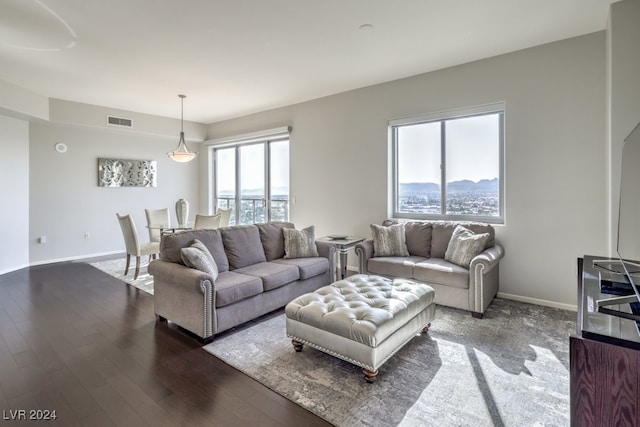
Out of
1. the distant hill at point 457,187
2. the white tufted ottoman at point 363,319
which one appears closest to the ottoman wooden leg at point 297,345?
the white tufted ottoman at point 363,319

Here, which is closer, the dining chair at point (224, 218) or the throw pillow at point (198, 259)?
the throw pillow at point (198, 259)

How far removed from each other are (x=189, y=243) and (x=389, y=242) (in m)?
2.37

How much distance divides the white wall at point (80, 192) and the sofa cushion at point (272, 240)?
4334mm

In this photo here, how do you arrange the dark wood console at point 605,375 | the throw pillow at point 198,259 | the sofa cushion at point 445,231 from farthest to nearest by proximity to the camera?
the sofa cushion at point 445,231 → the throw pillow at point 198,259 → the dark wood console at point 605,375

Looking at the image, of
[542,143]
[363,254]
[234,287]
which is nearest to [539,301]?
[542,143]

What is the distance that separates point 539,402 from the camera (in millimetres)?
1982

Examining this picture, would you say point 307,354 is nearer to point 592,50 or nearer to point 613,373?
point 613,373

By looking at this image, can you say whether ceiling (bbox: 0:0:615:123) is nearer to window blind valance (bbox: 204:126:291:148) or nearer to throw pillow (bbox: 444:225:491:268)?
window blind valance (bbox: 204:126:291:148)

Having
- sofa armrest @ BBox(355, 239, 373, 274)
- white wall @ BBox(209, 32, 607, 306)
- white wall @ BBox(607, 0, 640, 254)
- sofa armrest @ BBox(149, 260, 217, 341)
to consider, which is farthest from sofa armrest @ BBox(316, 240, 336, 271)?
white wall @ BBox(607, 0, 640, 254)

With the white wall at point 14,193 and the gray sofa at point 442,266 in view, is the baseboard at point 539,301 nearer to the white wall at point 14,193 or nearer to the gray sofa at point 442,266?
the gray sofa at point 442,266

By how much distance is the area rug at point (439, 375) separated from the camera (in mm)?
1893

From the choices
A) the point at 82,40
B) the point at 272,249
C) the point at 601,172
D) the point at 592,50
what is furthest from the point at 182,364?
the point at 592,50

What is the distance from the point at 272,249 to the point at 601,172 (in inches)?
142

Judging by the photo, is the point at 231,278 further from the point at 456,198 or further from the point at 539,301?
the point at 539,301
